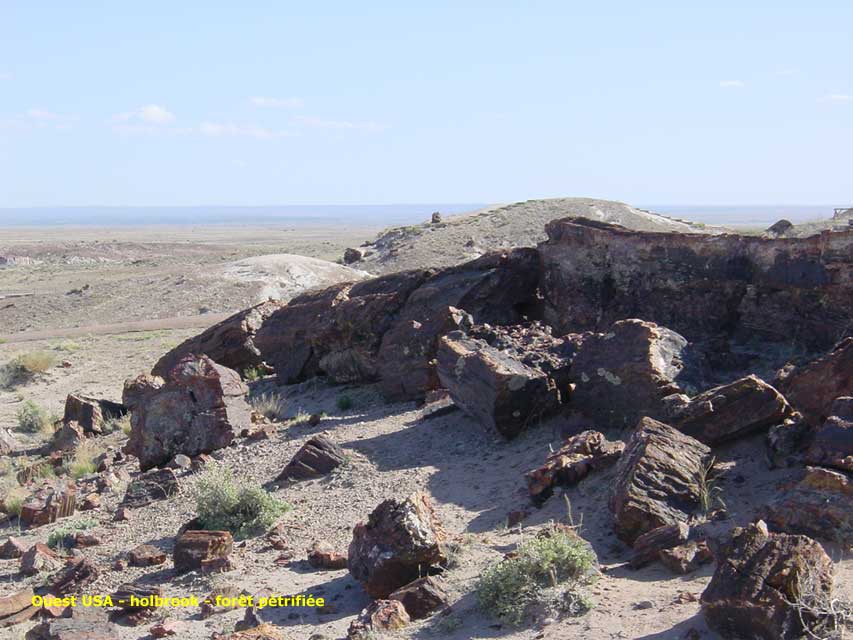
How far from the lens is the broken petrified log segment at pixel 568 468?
844cm

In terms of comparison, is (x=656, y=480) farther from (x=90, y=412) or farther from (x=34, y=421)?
(x=34, y=421)

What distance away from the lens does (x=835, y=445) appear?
7.00 meters

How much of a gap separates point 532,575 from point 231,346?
41.1 ft

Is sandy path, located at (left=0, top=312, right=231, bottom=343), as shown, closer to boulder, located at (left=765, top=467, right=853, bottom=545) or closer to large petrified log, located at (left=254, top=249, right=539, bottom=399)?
large petrified log, located at (left=254, top=249, right=539, bottom=399)

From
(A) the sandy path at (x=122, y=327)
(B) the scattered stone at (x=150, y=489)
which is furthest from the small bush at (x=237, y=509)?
(A) the sandy path at (x=122, y=327)

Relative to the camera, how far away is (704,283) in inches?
479

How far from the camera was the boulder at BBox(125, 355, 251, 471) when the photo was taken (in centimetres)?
1194

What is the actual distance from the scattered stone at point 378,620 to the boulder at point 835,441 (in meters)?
3.36

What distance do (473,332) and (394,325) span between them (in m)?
2.17

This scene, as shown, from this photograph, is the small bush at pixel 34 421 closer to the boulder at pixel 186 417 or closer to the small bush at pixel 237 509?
the boulder at pixel 186 417

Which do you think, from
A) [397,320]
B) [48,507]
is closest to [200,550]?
[48,507]

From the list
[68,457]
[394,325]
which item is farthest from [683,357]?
[68,457]

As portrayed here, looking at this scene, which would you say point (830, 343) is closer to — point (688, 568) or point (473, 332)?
point (473, 332)

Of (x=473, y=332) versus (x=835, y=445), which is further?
(x=473, y=332)
